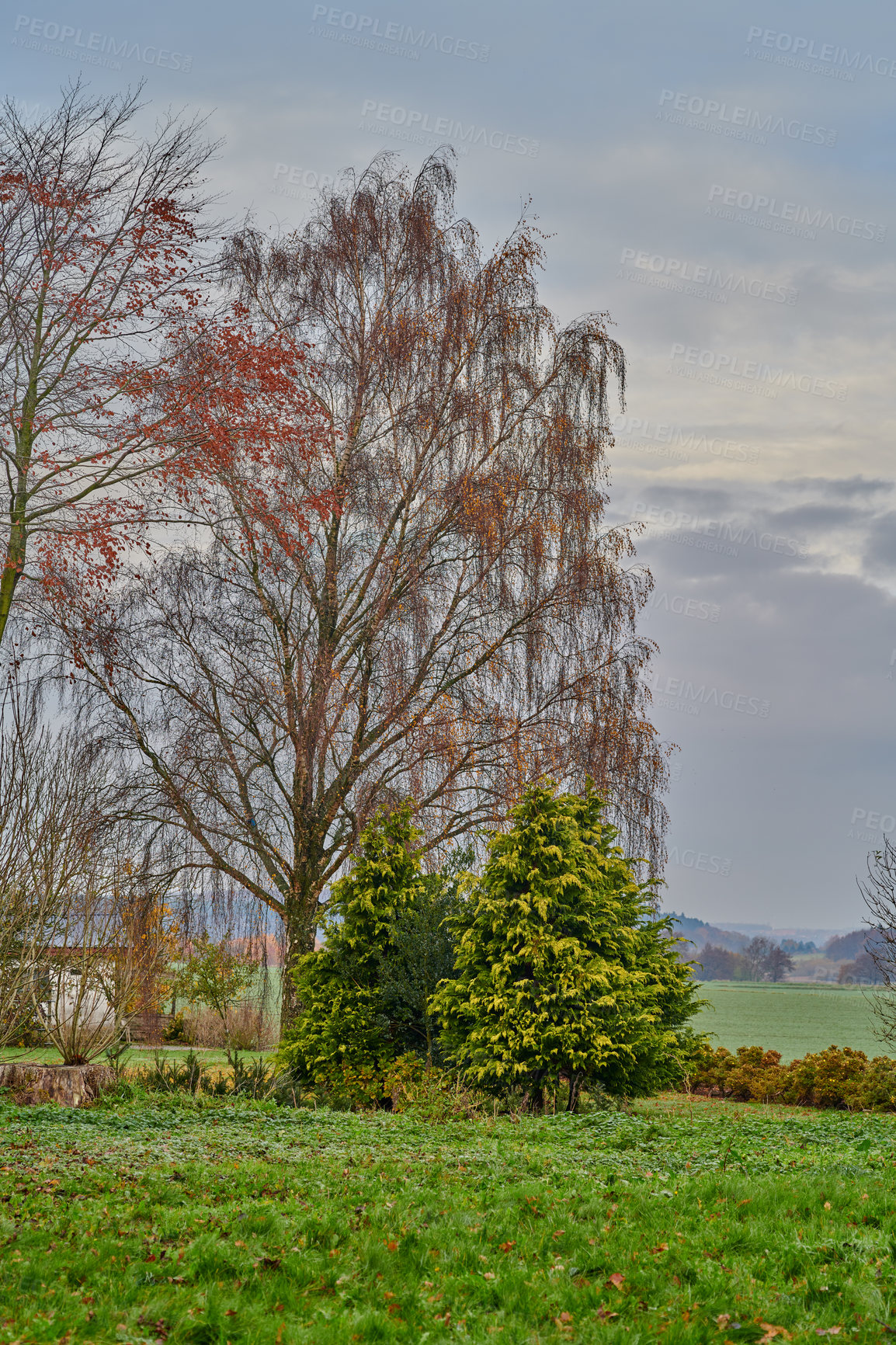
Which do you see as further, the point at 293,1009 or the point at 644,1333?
the point at 293,1009

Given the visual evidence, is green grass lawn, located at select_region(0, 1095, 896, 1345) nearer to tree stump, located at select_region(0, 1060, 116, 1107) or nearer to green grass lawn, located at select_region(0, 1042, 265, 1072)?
tree stump, located at select_region(0, 1060, 116, 1107)

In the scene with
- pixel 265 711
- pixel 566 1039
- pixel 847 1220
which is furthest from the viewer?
pixel 265 711

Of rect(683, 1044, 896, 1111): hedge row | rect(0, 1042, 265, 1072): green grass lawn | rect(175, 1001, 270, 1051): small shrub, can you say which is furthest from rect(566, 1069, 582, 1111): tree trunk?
rect(175, 1001, 270, 1051): small shrub

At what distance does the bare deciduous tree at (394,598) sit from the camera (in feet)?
43.2

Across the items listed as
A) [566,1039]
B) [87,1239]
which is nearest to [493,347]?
[566,1039]

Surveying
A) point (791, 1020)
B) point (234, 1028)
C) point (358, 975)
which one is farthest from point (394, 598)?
point (791, 1020)

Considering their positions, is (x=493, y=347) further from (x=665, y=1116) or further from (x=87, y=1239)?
(x=87, y=1239)

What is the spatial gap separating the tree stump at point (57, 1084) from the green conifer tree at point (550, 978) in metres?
4.26

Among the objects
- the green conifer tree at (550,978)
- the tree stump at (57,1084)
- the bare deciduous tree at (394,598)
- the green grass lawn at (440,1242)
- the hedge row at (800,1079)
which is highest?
the bare deciduous tree at (394,598)

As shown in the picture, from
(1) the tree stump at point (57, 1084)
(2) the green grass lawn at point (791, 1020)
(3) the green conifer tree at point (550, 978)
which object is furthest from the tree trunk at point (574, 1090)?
(2) the green grass lawn at point (791, 1020)

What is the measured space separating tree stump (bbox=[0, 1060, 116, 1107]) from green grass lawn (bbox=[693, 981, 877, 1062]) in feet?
39.5

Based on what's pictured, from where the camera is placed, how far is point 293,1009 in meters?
13.8

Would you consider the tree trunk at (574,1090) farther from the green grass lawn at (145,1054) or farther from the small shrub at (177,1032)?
the small shrub at (177,1032)

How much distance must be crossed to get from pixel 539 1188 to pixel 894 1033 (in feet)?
32.2
